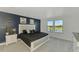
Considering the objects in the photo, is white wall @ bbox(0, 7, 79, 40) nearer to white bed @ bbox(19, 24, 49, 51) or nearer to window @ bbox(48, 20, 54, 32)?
window @ bbox(48, 20, 54, 32)

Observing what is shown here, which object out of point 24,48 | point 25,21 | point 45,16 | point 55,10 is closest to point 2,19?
point 25,21

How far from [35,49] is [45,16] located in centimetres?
108

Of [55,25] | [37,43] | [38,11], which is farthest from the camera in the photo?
[37,43]

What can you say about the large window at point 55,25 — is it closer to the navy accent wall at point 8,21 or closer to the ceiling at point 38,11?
the ceiling at point 38,11

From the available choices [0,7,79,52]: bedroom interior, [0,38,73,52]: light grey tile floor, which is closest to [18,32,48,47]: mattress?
[0,7,79,52]: bedroom interior

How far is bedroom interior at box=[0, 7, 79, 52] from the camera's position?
253 centimetres

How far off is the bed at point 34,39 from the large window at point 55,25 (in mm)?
267

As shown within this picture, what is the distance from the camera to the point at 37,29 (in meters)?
2.79

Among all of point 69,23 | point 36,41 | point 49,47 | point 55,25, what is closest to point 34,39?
point 36,41

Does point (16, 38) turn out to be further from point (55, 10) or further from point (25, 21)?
point (55, 10)

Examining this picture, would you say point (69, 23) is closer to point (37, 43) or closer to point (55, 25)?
point (55, 25)

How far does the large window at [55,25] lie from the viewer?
2642mm

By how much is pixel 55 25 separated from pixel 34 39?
0.80 metres
